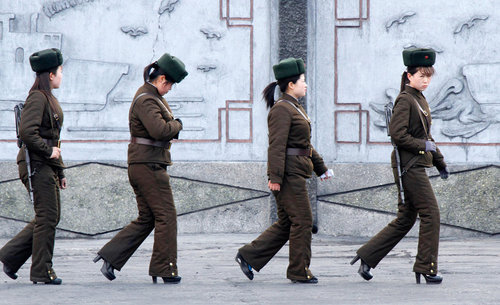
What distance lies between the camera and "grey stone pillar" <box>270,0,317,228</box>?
1090 centimetres

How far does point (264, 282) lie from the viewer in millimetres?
7262

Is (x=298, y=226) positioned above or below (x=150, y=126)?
below

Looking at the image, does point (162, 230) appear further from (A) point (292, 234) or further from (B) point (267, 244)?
(A) point (292, 234)

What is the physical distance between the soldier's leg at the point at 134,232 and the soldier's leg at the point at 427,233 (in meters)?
2.02

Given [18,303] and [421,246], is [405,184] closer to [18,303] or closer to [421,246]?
[421,246]

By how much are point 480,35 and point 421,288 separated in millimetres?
4922

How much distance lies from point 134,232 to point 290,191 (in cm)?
121

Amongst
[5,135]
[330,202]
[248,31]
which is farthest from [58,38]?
[330,202]

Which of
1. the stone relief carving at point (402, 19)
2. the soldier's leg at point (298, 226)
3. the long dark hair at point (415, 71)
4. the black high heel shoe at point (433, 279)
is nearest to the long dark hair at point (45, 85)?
the soldier's leg at point (298, 226)

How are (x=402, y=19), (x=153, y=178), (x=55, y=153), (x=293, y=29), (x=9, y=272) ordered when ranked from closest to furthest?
(x=55, y=153) < (x=153, y=178) < (x=9, y=272) < (x=293, y=29) < (x=402, y=19)

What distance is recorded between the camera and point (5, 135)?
1098 cm

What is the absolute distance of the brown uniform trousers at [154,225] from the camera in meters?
7.05

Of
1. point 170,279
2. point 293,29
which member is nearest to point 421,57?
point 170,279

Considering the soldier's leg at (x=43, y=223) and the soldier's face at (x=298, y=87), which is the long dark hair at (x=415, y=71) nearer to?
the soldier's face at (x=298, y=87)
